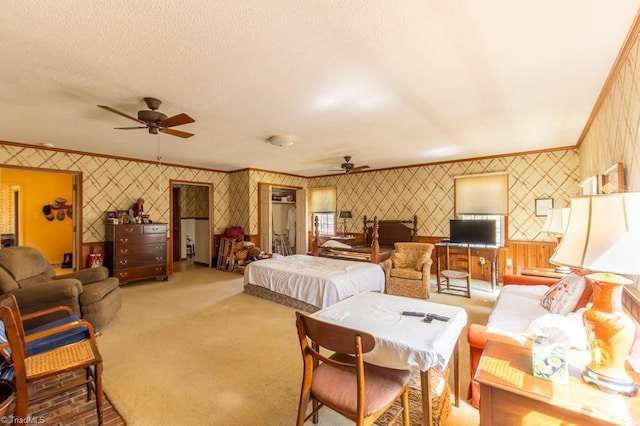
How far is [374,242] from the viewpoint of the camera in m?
5.23

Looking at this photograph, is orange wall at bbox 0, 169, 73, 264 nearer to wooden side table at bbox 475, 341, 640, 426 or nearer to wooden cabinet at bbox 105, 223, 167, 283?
wooden cabinet at bbox 105, 223, 167, 283

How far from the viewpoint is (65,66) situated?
2277 millimetres

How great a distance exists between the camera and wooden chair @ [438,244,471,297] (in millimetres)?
4871

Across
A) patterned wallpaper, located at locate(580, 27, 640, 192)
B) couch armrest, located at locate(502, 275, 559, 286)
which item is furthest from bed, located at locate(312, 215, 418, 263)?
patterned wallpaper, located at locate(580, 27, 640, 192)

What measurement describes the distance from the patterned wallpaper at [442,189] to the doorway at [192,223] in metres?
3.29

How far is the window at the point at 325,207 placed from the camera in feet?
27.7

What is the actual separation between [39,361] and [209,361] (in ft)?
4.13

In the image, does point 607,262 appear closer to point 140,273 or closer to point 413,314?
point 413,314

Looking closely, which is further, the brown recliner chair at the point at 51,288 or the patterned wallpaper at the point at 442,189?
the patterned wallpaper at the point at 442,189

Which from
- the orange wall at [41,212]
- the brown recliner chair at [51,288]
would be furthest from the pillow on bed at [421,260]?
the orange wall at [41,212]

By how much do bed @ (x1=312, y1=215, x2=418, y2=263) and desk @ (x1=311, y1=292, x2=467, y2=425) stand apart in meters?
2.94

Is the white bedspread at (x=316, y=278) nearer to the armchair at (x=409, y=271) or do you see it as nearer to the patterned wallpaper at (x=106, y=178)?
the armchair at (x=409, y=271)

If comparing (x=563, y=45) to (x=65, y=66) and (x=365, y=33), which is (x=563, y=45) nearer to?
(x=365, y=33)

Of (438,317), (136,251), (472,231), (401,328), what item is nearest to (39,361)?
(401,328)
